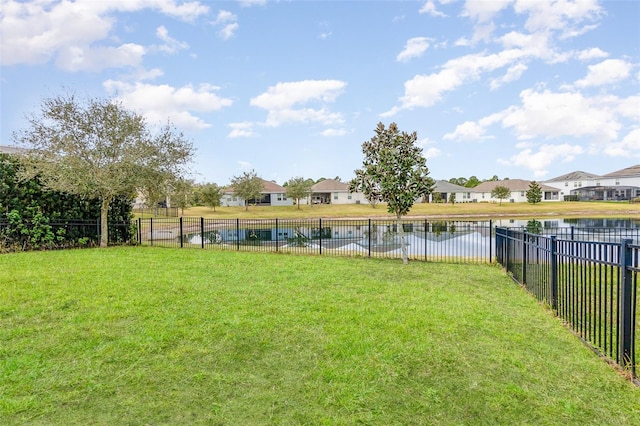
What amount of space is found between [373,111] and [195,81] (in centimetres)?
1129

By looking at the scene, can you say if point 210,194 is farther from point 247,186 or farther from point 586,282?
point 586,282

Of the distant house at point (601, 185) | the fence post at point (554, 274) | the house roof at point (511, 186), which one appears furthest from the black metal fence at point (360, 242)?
the distant house at point (601, 185)

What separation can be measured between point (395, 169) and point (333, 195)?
49.7m

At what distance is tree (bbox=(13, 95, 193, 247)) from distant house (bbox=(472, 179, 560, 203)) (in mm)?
58401

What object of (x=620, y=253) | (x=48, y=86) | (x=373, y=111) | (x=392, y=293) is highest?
(x=373, y=111)

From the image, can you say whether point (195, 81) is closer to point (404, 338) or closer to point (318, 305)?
point (318, 305)

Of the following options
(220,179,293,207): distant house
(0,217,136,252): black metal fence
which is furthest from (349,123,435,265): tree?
(220,179,293,207): distant house

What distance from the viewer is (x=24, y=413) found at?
9.31 ft

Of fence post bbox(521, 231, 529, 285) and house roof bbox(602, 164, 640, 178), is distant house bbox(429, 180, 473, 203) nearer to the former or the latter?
house roof bbox(602, 164, 640, 178)

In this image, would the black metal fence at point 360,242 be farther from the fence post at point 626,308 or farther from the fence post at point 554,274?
the fence post at point 626,308

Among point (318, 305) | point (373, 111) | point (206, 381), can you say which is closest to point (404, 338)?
point (318, 305)

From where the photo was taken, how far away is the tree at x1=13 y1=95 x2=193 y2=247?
41.1ft

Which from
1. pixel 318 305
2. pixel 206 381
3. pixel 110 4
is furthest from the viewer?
pixel 110 4

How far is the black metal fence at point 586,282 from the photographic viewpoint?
347 centimetres
